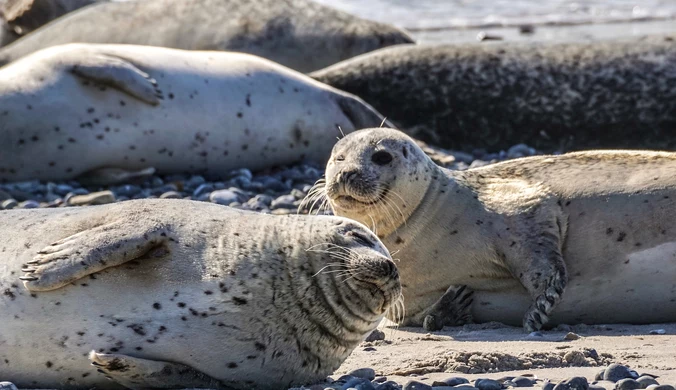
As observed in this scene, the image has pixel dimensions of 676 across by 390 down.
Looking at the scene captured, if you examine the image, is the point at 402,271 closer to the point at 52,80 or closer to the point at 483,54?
the point at 52,80

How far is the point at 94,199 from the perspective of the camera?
7090 millimetres

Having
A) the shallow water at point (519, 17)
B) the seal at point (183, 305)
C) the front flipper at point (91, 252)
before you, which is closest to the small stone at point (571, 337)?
the seal at point (183, 305)

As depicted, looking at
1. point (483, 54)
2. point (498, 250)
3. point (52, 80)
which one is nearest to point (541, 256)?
point (498, 250)

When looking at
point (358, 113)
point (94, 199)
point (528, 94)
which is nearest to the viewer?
point (94, 199)

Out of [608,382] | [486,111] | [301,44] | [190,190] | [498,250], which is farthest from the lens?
[301,44]

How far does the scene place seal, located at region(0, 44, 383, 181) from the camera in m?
7.87

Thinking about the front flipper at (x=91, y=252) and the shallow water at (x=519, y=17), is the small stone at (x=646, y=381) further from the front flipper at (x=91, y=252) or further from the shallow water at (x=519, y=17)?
the shallow water at (x=519, y=17)

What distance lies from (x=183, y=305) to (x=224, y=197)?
342 centimetres

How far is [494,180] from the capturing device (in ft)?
18.5

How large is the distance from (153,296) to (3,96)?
14.3 feet

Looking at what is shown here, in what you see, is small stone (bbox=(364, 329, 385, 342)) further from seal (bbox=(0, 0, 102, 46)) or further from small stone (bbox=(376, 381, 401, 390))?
seal (bbox=(0, 0, 102, 46))

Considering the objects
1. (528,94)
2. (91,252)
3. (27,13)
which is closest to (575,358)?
(91,252)

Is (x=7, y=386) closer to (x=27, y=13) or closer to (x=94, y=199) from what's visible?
(x=94, y=199)

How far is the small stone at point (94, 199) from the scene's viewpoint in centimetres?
707
